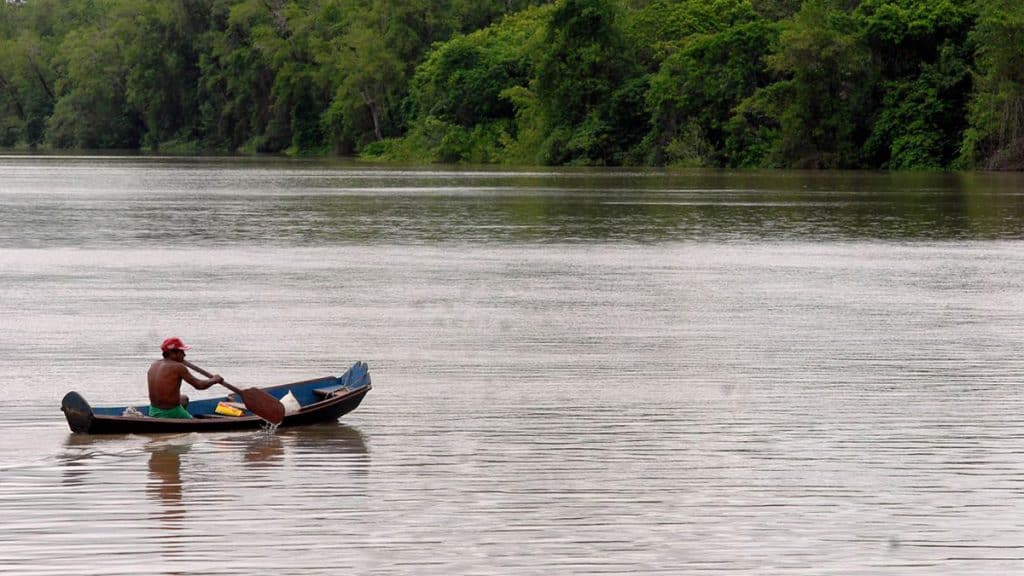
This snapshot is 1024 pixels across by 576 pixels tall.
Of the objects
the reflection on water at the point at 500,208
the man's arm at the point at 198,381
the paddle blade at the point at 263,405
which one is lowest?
the reflection on water at the point at 500,208

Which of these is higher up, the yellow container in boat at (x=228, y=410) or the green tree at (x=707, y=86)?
the green tree at (x=707, y=86)

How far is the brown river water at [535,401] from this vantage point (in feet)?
35.6

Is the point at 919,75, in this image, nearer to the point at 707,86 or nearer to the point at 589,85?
the point at 707,86

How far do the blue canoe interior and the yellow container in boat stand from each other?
1.8 inches

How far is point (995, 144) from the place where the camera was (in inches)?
3206

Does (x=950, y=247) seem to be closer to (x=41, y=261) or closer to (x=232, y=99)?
(x=41, y=261)

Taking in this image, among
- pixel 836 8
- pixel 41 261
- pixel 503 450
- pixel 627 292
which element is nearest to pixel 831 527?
pixel 503 450

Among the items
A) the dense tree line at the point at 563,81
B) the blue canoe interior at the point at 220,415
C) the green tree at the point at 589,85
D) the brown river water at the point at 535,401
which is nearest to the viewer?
the brown river water at the point at 535,401

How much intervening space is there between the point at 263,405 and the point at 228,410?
1.84 ft

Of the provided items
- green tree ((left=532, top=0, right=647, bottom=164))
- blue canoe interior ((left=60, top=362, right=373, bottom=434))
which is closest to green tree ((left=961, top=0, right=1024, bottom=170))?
green tree ((left=532, top=0, right=647, bottom=164))

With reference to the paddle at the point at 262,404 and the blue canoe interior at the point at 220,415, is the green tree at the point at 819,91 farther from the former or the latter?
the paddle at the point at 262,404

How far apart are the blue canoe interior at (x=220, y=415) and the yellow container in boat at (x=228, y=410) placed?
0.15ft

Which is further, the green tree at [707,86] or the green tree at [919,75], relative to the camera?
the green tree at [707,86]

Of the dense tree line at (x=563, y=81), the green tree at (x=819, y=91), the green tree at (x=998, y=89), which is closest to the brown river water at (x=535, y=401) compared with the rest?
the green tree at (x=998, y=89)
